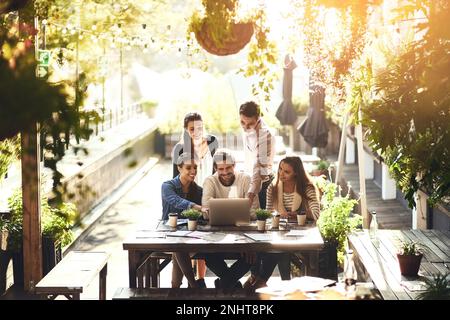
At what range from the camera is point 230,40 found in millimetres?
5434

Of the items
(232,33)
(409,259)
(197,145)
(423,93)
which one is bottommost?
(409,259)

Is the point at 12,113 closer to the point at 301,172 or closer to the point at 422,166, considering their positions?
the point at 422,166

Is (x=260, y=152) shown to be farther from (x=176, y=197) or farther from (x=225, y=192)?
(x=176, y=197)

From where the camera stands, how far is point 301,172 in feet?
23.5

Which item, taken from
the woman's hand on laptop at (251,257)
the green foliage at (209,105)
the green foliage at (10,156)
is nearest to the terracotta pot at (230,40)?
the woman's hand on laptop at (251,257)

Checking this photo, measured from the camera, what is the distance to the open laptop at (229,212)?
6.70 m

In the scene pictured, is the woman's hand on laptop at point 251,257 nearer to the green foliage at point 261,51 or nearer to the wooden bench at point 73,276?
the wooden bench at point 73,276

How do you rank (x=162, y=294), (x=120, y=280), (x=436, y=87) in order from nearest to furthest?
(x=436, y=87) → (x=162, y=294) → (x=120, y=280)

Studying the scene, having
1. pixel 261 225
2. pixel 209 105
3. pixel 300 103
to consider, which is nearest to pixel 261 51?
pixel 261 225

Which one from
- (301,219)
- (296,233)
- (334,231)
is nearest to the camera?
(296,233)

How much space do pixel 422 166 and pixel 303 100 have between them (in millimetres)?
13688

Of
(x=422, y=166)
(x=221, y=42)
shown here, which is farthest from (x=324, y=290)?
(x=221, y=42)

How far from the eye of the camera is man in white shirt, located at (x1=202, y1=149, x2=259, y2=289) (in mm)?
6980

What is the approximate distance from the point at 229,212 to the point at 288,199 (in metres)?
0.75
